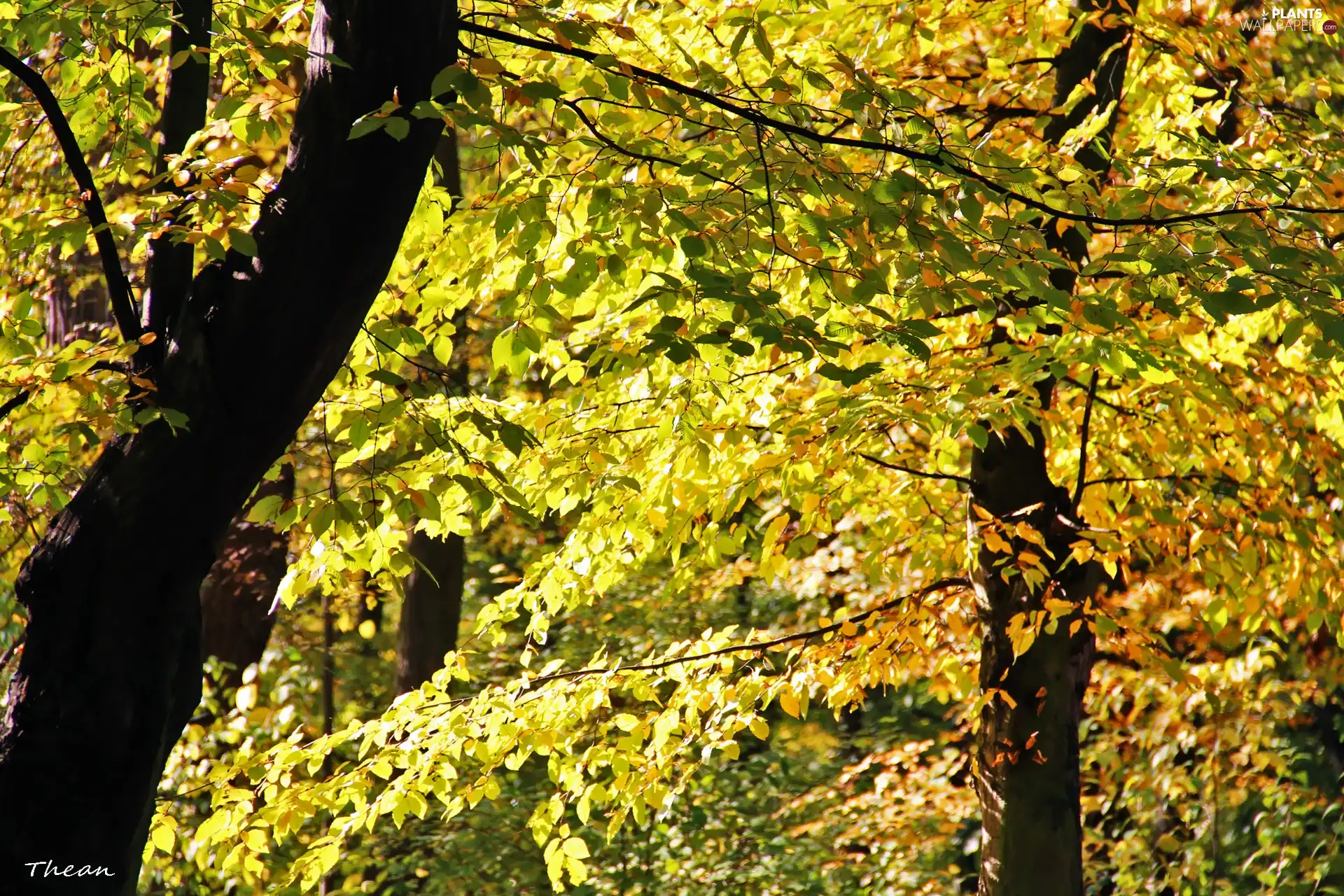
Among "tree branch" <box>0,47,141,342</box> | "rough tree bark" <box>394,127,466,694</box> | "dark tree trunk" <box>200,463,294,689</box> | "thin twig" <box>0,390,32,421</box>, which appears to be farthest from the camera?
"rough tree bark" <box>394,127,466,694</box>

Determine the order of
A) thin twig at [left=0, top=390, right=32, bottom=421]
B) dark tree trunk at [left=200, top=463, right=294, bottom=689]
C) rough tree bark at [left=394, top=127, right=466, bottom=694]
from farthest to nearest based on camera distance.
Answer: rough tree bark at [left=394, top=127, right=466, bottom=694], dark tree trunk at [left=200, top=463, right=294, bottom=689], thin twig at [left=0, top=390, right=32, bottom=421]

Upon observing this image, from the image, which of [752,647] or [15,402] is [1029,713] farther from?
[15,402]

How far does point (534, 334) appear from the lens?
151 inches

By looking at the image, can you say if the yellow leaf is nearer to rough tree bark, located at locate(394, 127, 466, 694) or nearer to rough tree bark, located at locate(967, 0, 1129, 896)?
rough tree bark, located at locate(967, 0, 1129, 896)

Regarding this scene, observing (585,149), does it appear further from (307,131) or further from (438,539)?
(438,539)

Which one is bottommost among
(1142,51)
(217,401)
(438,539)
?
(217,401)

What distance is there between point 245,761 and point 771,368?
2.84 meters

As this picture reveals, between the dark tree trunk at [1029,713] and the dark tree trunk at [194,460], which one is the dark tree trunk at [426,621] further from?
the dark tree trunk at [194,460]

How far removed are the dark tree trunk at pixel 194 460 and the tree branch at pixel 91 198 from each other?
0.15m

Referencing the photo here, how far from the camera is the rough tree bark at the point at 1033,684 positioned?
572 cm

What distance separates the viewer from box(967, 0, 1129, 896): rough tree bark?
18.8 feet

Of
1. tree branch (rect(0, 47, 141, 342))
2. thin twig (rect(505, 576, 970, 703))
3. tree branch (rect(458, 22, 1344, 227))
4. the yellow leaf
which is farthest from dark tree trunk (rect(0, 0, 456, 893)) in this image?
thin twig (rect(505, 576, 970, 703))

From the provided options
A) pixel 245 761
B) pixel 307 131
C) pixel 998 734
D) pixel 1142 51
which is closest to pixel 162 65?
pixel 245 761

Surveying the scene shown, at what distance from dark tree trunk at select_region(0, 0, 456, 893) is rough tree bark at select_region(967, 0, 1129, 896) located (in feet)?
11.5
